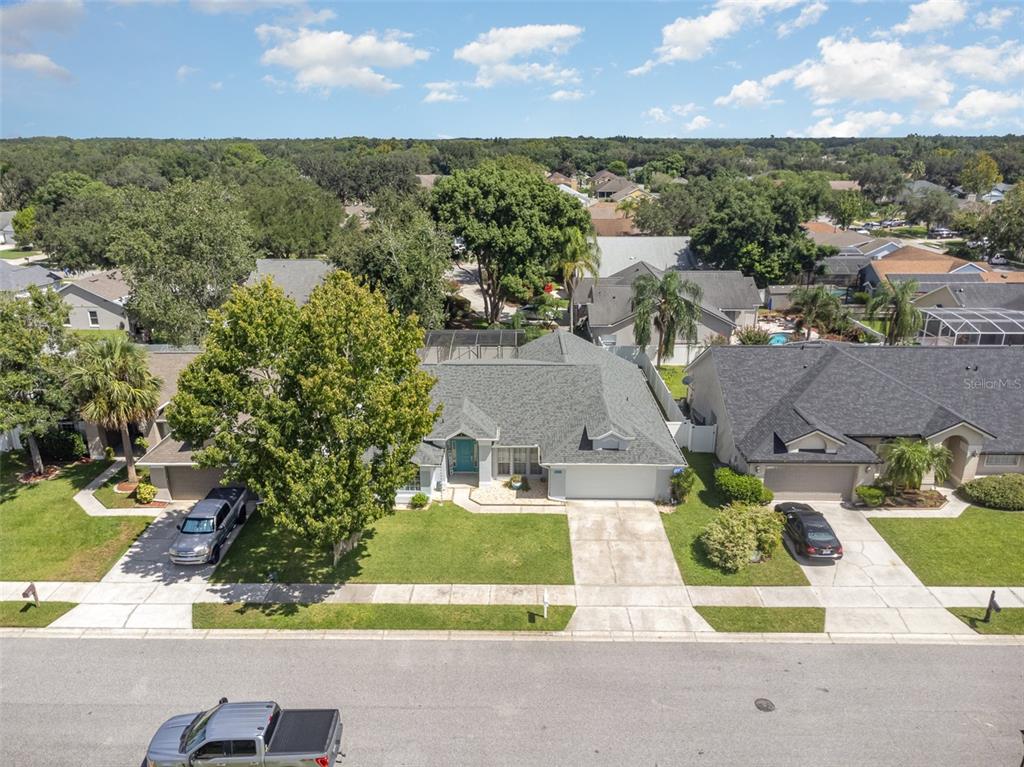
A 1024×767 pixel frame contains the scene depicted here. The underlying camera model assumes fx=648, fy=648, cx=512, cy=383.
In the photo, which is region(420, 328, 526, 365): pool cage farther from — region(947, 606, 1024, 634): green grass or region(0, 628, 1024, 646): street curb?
region(947, 606, 1024, 634): green grass

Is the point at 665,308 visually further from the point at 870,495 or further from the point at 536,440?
the point at 870,495

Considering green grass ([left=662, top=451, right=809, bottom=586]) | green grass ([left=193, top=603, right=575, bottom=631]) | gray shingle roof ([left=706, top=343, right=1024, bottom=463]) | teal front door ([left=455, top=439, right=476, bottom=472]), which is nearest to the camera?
green grass ([left=193, top=603, right=575, bottom=631])

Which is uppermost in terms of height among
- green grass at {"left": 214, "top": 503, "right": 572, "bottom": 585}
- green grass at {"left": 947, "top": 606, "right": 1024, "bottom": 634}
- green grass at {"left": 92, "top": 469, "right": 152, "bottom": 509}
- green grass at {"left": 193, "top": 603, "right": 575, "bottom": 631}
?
green grass at {"left": 92, "top": 469, "right": 152, "bottom": 509}

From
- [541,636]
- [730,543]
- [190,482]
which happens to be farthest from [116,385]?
[730,543]

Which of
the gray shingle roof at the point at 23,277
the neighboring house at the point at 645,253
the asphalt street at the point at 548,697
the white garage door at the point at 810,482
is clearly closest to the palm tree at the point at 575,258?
the neighboring house at the point at 645,253

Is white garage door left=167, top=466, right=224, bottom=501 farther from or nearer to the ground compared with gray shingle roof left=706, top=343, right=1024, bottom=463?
nearer to the ground

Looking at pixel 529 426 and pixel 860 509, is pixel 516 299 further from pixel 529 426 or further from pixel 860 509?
pixel 860 509

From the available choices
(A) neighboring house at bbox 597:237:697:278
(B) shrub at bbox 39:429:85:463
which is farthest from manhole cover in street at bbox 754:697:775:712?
(A) neighboring house at bbox 597:237:697:278
